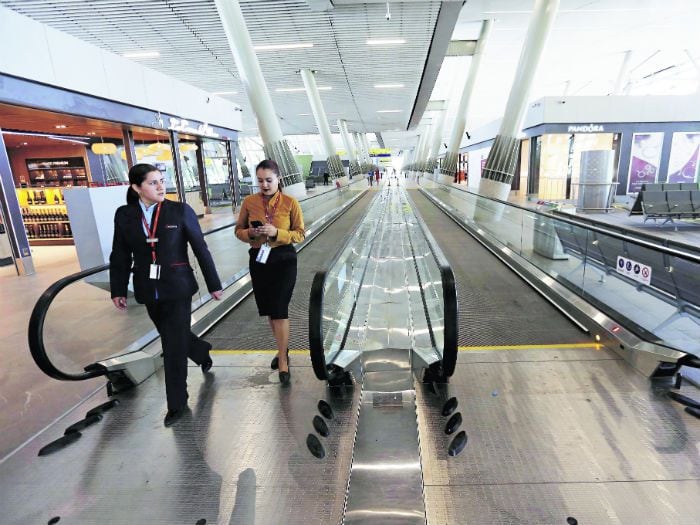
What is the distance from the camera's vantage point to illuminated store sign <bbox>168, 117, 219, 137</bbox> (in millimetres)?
15773

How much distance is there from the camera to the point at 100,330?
5359 mm

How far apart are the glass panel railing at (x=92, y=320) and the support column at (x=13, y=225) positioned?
11.3 feet

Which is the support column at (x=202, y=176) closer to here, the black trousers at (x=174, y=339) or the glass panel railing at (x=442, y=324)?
the glass panel railing at (x=442, y=324)

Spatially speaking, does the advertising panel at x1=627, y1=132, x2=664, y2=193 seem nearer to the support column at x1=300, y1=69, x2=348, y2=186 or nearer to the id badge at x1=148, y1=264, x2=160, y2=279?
the support column at x1=300, y1=69, x2=348, y2=186

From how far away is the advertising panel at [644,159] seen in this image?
21.1 meters

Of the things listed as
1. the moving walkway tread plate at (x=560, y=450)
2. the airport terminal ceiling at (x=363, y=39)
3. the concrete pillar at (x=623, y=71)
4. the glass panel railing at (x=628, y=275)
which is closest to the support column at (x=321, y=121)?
the airport terminal ceiling at (x=363, y=39)

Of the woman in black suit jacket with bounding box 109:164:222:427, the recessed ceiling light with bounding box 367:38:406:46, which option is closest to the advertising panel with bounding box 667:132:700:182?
the recessed ceiling light with bounding box 367:38:406:46

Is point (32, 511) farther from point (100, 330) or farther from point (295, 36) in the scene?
point (295, 36)

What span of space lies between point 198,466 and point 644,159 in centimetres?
2574

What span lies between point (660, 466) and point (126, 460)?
3279 millimetres

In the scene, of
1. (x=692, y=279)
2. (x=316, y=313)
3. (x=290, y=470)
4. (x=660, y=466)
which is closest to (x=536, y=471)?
(x=660, y=466)

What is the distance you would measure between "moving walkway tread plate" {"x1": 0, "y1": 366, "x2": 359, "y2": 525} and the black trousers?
9.1 inches

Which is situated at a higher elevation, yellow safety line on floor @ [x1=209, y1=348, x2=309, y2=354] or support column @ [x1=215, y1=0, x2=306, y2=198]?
support column @ [x1=215, y1=0, x2=306, y2=198]

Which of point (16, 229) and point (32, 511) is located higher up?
point (16, 229)
